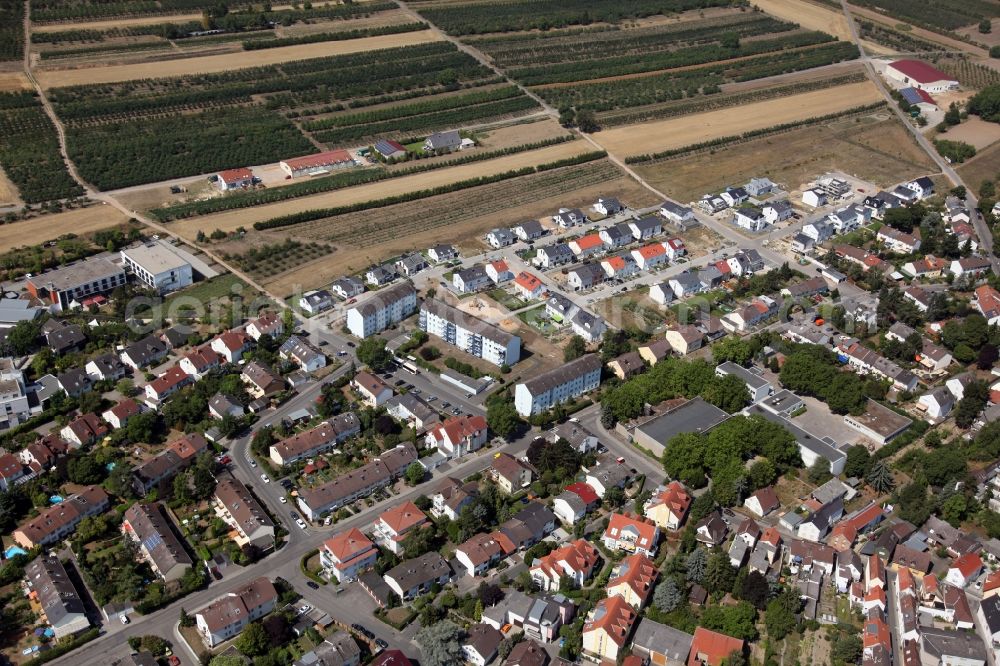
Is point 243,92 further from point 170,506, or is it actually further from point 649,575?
point 649,575

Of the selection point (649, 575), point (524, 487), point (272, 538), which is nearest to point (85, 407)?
point (272, 538)

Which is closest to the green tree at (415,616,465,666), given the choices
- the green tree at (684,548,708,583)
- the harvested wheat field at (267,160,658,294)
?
the green tree at (684,548,708,583)

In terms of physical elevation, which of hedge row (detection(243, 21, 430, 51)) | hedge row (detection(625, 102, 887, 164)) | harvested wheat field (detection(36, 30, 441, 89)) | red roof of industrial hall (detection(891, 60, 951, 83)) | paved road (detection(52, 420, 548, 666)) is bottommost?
paved road (detection(52, 420, 548, 666))

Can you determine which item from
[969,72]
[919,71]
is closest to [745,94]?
[919,71]

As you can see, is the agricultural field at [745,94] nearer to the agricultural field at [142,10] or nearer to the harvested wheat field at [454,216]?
the harvested wheat field at [454,216]

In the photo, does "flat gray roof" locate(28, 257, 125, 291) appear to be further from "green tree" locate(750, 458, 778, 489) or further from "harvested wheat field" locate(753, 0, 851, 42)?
"harvested wheat field" locate(753, 0, 851, 42)
